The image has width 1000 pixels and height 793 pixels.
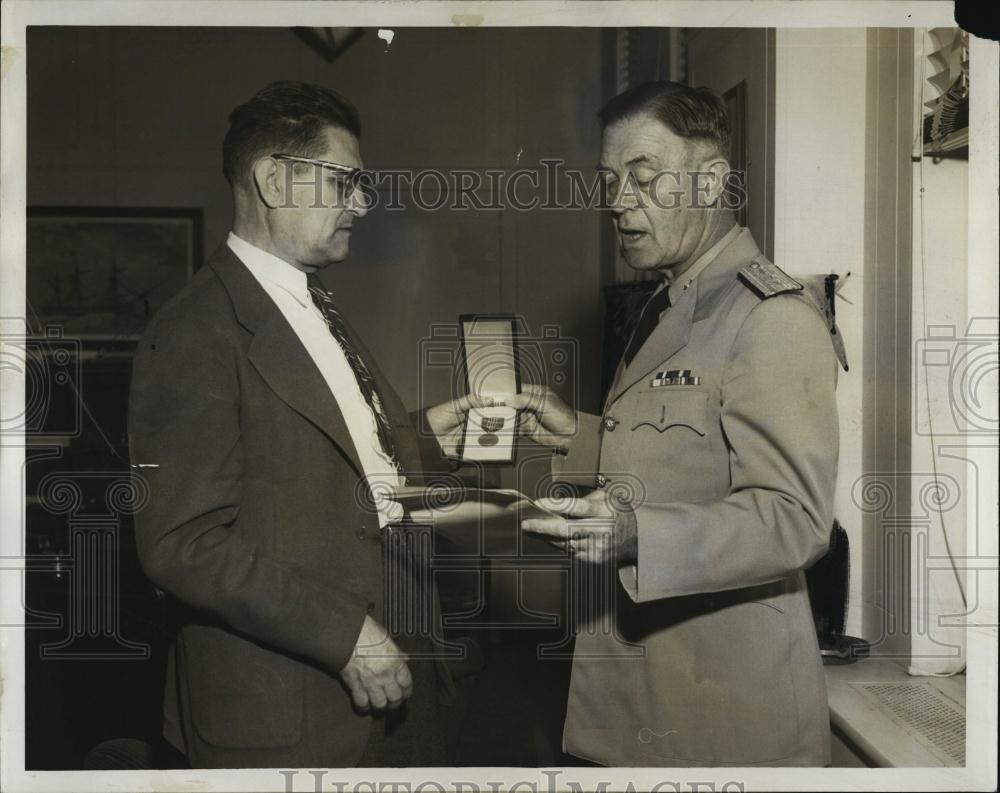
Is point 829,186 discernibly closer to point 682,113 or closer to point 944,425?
point 682,113

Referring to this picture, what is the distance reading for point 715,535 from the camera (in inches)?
78.0

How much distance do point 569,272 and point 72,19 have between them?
1175 millimetres

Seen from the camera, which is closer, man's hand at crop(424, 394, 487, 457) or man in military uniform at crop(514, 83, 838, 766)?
man in military uniform at crop(514, 83, 838, 766)

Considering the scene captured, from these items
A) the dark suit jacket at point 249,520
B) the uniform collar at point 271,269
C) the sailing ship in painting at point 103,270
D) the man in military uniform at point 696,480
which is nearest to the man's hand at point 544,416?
the man in military uniform at point 696,480

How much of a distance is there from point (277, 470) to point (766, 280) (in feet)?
3.47

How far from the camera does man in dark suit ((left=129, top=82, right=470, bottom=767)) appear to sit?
2012 mm

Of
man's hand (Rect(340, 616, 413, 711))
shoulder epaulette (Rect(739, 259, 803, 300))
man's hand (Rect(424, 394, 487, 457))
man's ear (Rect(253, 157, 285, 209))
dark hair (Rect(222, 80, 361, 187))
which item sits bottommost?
man's hand (Rect(340, 616, 413, 711))

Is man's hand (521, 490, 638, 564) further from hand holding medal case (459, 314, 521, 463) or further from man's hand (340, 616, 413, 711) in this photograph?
man's hand (340, 616, 413, 711)

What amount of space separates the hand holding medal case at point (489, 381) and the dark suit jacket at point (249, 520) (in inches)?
5.3

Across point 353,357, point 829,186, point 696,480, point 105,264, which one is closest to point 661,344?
point 696,480

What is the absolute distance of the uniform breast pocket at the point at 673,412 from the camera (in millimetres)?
1994

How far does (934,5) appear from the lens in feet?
7.10

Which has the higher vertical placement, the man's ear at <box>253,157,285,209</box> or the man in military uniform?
the man's ear at <box>253,157,285,209</box>

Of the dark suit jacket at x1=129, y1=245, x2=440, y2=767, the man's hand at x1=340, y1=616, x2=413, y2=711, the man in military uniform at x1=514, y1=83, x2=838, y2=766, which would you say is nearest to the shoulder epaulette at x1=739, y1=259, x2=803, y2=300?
the man in military uniform at x1=514, y1=83, x2=838, y2=766
